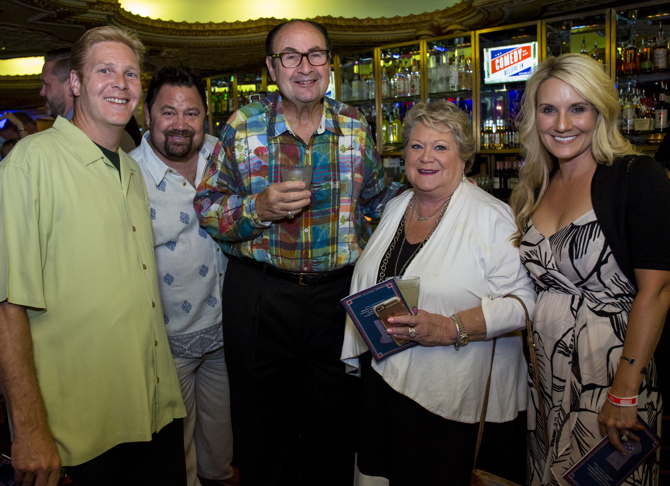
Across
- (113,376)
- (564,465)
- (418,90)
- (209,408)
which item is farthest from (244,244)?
(418,90)

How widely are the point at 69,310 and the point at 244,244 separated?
0.83 m

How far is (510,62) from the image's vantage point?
520 cm

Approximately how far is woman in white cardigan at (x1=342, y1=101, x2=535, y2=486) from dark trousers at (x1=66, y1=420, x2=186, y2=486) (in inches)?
27.5

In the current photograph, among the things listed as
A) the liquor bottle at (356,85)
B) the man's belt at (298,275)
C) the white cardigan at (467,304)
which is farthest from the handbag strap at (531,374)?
the liquor bottle at (356,85)

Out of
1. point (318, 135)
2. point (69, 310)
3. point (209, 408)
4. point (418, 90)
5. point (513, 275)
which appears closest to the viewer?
point (69, 310)

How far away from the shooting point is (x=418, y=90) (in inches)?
231

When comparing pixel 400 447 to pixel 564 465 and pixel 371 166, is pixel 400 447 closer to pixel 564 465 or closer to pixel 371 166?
pixel 564 465

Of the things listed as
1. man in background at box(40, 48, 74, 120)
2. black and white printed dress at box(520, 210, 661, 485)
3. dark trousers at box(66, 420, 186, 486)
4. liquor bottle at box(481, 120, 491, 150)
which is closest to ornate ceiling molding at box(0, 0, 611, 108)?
liquor bottle at box(481, 120, 491, 150)

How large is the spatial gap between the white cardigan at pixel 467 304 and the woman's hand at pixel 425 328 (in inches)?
3.4

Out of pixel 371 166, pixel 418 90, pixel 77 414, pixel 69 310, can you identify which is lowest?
pixel 77 414

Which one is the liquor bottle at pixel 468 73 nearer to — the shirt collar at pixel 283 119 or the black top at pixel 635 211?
the shirt collar at pixel 283 119

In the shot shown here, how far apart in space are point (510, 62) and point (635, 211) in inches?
155

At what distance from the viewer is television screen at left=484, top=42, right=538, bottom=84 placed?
16.7 feet

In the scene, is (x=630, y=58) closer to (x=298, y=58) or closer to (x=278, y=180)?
(x=298, y=58)
